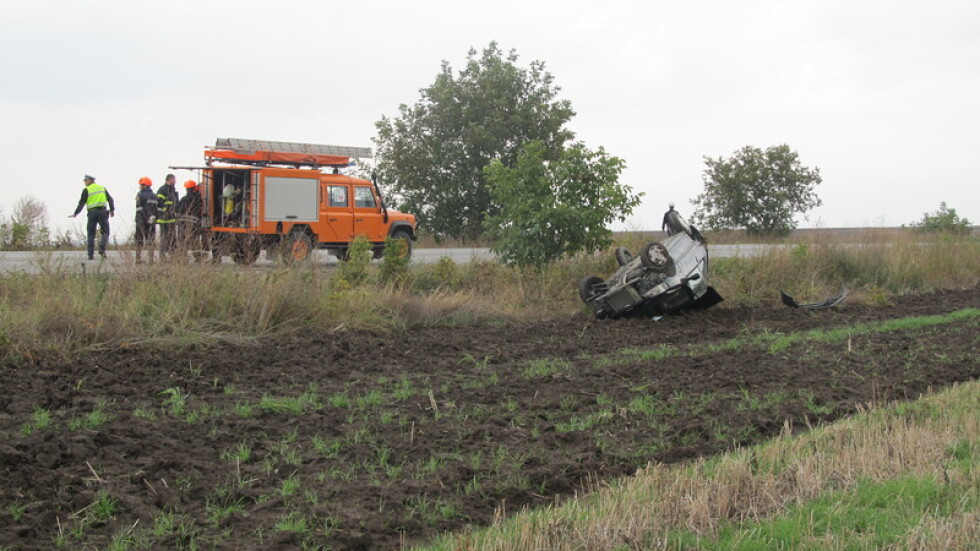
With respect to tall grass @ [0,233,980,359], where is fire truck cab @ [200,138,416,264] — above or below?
above

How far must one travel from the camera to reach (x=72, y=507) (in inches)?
211

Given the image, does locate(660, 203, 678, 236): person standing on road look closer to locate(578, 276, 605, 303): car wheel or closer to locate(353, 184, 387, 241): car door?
locate(578, 276, 605, 303): car wheel

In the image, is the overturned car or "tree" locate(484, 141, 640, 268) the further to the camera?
"tree" locate(484, 141, 640, 268)

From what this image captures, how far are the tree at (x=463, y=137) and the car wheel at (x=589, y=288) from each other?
25798 millimetres

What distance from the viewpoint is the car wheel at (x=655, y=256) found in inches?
523

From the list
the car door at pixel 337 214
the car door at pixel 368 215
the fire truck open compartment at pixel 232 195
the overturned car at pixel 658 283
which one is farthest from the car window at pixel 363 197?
the overturned car at pixel 658 283

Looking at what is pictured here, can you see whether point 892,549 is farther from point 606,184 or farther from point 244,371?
point 606,184

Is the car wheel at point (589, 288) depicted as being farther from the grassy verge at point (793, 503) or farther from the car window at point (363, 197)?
the car window at point (363, 197)

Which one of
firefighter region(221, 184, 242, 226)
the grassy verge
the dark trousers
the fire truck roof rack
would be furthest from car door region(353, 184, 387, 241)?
the grassy verge

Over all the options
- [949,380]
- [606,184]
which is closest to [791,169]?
[606,184]

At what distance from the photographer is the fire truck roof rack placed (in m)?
21.4

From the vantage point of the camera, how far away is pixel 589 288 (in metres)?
14.4

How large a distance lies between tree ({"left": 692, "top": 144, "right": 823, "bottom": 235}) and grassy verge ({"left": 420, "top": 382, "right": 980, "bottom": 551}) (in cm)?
3699

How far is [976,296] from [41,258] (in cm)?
1586
